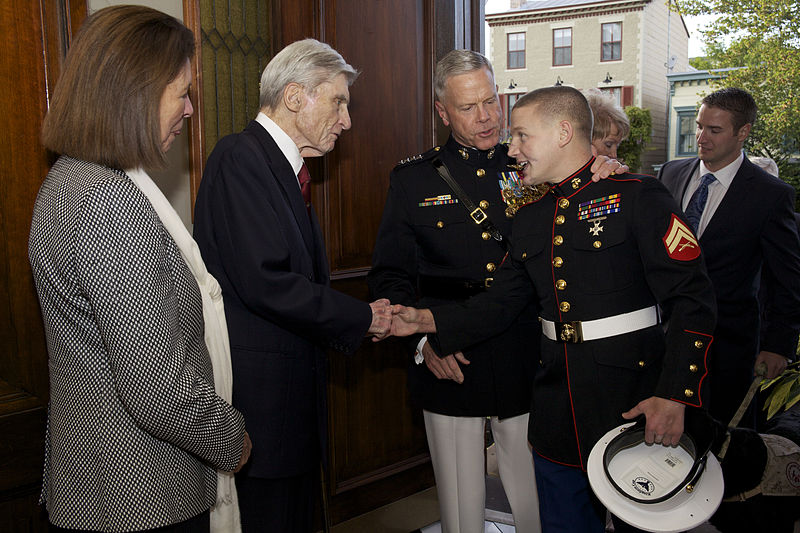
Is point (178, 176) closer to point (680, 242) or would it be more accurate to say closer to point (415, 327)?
point (415, 327)

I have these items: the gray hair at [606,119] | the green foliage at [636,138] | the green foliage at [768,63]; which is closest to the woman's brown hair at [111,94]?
the gray hair at [606,119]

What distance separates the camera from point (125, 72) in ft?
4.05

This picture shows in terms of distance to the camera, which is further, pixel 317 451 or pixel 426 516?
pixel 426 516

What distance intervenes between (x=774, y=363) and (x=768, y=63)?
9.89 m

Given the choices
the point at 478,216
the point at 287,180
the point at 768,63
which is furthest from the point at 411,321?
the point at 768,63

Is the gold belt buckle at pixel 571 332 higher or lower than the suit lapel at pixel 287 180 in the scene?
lower

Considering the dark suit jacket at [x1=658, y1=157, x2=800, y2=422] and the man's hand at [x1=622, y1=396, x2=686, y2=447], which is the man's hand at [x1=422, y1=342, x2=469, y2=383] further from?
the dark suit jacket at [x1=658, y1=157, x2=800, y2=422]

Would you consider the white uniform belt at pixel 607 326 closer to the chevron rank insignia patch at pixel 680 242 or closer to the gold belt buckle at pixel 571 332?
the gold belt buckle at pixel 571 332

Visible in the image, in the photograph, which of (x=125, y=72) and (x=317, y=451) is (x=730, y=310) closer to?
(x=317, y=451)

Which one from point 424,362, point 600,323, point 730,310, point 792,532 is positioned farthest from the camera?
point 730,310

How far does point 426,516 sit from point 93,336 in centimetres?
Answer: 233

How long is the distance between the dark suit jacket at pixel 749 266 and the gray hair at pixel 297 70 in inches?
77.9

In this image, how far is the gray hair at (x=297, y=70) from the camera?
5.94 ft

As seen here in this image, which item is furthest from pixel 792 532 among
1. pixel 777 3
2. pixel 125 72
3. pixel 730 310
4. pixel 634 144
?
pixel 634 144
